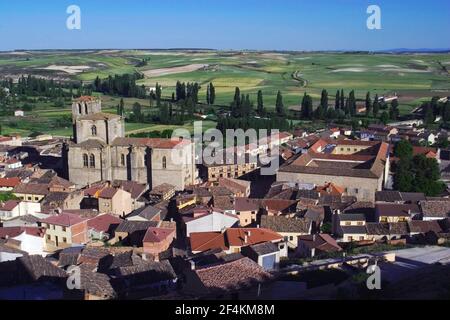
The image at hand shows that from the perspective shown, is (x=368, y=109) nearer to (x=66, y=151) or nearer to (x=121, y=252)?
(x=66, y=151)

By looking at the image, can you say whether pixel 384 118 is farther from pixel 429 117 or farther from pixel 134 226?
pixel 134 226

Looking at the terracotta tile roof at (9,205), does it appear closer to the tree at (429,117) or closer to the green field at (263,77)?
the green field at (263,77)

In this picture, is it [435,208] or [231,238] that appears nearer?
[231,238]

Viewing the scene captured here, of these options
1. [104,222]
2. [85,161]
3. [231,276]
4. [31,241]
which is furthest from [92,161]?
[231,276]

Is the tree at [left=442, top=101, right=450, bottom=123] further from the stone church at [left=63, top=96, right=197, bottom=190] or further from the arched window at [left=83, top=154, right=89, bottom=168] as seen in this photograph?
the arched window at [left=83, top=154, right=89, bottom=168]
